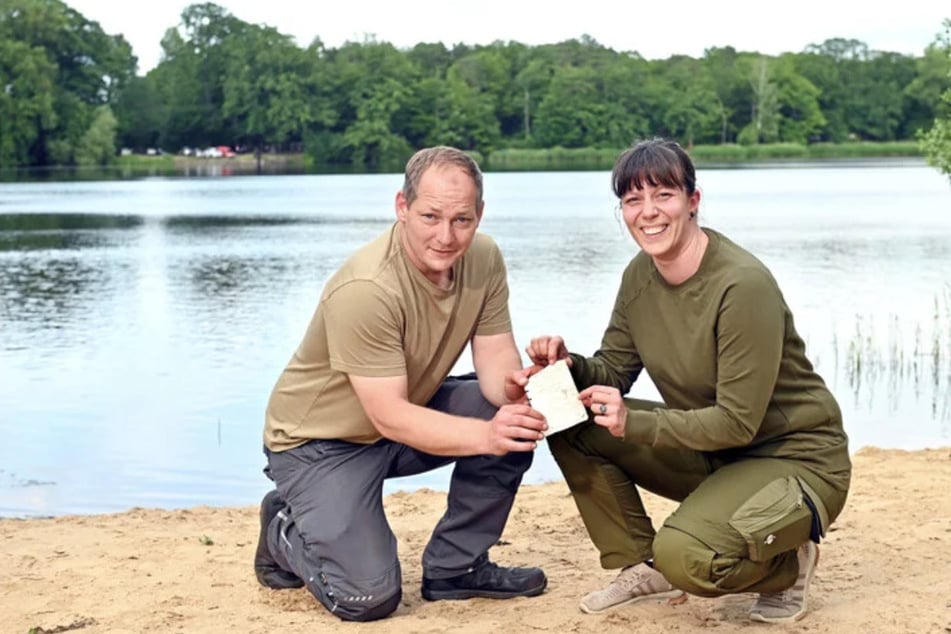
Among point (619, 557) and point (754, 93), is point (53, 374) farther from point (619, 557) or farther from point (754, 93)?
point (754, 93)

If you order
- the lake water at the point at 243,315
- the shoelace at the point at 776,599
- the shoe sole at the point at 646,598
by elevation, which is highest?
the shoelace at the point at 776,599

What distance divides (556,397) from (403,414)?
48cm

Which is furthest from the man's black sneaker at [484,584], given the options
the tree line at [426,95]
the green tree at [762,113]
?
the green tree at [762,113]

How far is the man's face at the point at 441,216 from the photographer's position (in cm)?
419

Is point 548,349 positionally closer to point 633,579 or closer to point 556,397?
point 556,397

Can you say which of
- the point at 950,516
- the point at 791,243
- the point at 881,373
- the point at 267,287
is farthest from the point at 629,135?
the point at 950,516

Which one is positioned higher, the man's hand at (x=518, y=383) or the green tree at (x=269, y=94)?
the green tree at (x=269, y=94)

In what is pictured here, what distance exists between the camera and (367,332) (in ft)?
13.7

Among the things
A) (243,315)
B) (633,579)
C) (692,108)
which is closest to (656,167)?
(633,579)

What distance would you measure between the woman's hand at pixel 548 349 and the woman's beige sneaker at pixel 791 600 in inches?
37.5

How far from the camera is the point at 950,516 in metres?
5.53

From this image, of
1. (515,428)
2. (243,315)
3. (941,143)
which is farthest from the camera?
(243,315)

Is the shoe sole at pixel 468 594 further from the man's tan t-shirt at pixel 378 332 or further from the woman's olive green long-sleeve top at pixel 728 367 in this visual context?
the woman's olive green long-sleeve top at pixel 728 367

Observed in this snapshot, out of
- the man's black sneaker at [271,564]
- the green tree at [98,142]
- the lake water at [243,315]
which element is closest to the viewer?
the man's black sneaker at [271,564]
